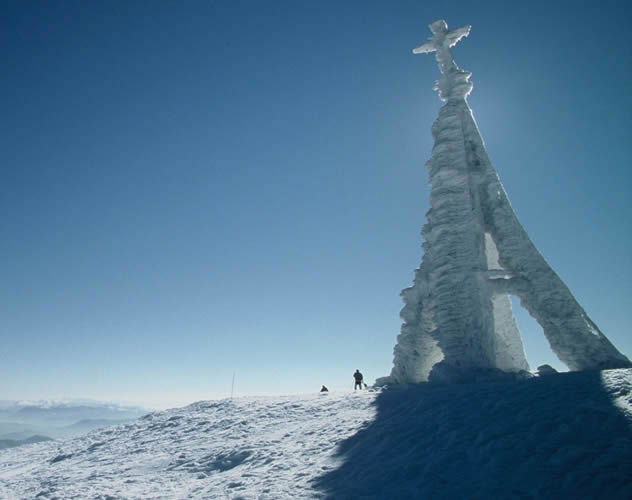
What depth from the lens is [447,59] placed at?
21.9 metres

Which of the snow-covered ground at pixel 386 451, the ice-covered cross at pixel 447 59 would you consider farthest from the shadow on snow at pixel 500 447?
the ice-covered cross at pixel 447 59

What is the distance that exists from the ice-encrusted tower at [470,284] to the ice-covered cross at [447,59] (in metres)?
0.07

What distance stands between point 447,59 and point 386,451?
70.1 ft

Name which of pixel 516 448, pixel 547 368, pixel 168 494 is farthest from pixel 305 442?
pixel 547 368

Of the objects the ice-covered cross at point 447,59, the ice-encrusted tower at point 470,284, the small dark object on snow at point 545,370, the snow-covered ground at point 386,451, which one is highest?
the ice-covered cross at point 447,59

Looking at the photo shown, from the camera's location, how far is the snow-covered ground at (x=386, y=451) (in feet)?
22.3

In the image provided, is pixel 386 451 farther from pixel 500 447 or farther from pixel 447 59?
pixel 447 59

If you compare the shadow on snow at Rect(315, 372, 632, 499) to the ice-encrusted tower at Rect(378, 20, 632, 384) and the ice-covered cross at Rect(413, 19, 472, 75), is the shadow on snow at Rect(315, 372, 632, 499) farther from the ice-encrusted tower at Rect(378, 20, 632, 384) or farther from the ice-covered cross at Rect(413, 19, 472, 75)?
the ice-covered cross at Rect(413, 19, 472, 75)

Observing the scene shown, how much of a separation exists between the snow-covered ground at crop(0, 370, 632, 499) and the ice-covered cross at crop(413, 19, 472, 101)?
1598 centimetres

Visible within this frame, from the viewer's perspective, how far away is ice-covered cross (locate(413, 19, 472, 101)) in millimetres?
20938

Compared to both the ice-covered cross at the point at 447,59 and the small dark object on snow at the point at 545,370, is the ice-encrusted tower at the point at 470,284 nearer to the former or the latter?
the ice-covered cross at the point at 447,59

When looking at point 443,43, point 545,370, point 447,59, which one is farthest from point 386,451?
point 443,43

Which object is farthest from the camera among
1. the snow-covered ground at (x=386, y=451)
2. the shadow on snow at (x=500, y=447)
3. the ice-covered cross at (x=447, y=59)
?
the ice-covered cross at (x=447, y=59)

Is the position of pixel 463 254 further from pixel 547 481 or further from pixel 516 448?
pixel 547 481
